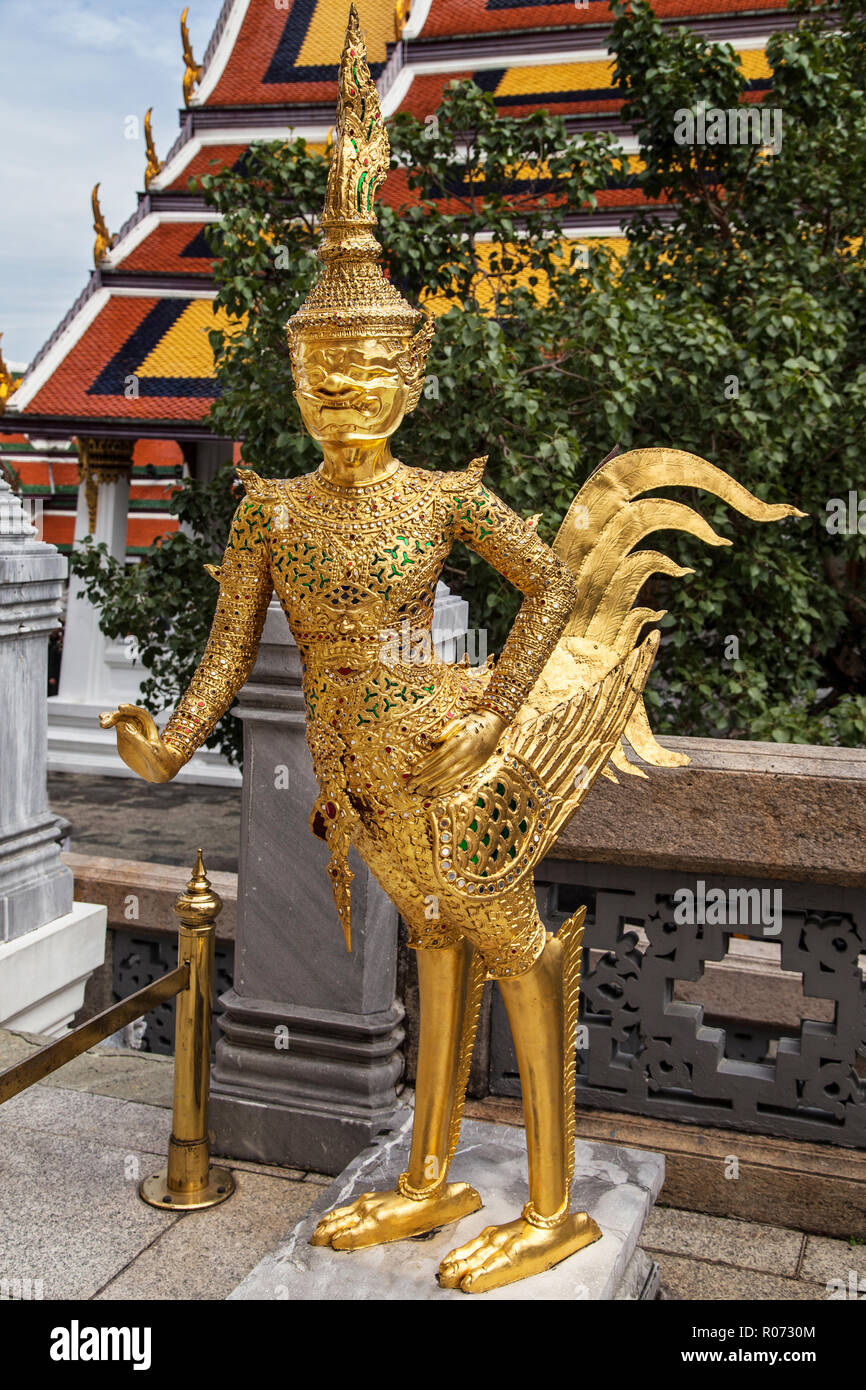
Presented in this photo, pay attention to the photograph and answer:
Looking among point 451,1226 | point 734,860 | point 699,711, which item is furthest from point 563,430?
point 451,1226

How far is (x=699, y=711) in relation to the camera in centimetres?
581

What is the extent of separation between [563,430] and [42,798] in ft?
9.02

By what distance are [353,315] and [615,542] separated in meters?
0.80

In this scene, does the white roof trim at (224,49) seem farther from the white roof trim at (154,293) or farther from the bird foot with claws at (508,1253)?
the bird foot with claws at (508,1253)

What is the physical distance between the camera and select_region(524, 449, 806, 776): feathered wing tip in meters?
2.67

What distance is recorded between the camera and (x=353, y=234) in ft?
8.01

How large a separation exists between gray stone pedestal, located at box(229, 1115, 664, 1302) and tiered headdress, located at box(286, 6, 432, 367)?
1975mm

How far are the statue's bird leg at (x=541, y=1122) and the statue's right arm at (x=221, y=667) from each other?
0.87 m

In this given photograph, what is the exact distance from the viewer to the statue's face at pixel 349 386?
7.81 feet

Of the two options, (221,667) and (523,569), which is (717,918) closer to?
(523,569)

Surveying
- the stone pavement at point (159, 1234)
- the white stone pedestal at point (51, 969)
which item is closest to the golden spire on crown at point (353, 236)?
the stone pavement at point (159, 1234)

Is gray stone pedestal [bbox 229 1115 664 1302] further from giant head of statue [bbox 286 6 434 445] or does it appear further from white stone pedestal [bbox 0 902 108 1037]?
white stone pedestal [bbox 0 902 108 1037]

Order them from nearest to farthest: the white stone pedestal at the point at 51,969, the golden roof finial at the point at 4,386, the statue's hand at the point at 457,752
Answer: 1. the statue's hand at the point at 457,752
2. the white stone pedestal at the point at 51,969
3. the golden roof finial at the point at 4,386

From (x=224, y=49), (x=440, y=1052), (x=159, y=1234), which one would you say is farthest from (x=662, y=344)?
(x=224, y=49)
